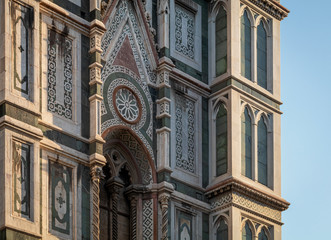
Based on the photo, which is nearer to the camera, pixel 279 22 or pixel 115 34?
pixel 115 34

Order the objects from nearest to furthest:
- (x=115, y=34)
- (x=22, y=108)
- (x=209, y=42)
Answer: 1. (x=22, y=108)
2. (x=115, y=34)
3. (x=209, y=42)

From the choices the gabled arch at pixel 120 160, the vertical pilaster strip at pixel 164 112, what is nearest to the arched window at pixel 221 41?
the vertical pilaster strip at pixel 164 112

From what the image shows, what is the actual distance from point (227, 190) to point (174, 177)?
3.74 feet

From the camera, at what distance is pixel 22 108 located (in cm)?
2292

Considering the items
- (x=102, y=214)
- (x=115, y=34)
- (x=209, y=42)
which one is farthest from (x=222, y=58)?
(x=102, y=214)

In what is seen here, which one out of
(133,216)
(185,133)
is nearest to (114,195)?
(133,216)

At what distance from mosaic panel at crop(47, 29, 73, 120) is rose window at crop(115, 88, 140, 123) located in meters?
1.32

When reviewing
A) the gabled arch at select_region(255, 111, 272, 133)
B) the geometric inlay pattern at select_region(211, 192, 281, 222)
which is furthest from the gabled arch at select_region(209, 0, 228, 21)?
the geometric inlay pattern at select_region(211, 192, 281, 222)

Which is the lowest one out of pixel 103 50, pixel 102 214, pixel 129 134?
pixel 102 214

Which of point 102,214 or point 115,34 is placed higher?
point 115,34

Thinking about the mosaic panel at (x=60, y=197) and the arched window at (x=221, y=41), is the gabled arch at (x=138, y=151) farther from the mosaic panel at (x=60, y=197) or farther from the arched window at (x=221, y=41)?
the arched window at (x=221, y=41)

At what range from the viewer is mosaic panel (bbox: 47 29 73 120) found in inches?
949

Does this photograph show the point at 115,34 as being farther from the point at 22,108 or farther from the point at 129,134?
the point at 22,108

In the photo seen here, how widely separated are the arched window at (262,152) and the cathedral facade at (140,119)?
0.03 metres
